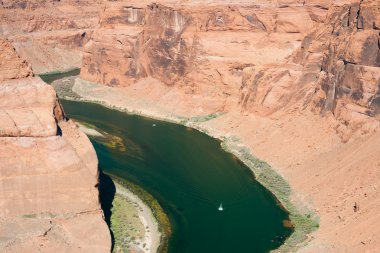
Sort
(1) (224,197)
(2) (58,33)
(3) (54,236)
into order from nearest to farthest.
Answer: (3) (54,236) → (1) (224,197) → (2) (58,33)

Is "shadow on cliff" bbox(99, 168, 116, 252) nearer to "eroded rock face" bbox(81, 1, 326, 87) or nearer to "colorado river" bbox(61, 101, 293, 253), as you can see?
"colorado river" bbox(61, 101, 293, 253)

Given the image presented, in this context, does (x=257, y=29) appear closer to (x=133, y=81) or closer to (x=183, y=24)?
(x=183, y=24)

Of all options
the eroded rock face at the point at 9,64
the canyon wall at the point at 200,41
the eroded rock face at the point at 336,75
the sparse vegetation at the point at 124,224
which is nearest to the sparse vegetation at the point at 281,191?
the eroded rock face at the point at 336,75

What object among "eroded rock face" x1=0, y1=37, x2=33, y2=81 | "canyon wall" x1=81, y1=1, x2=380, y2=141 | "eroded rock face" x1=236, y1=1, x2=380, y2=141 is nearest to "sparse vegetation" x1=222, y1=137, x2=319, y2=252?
→ "canyon wall" x1=81, y1=1, x2=380, y2=141

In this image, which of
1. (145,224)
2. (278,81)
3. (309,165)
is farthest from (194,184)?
(278,81)

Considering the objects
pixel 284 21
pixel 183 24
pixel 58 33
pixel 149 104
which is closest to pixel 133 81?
pixel 149 104

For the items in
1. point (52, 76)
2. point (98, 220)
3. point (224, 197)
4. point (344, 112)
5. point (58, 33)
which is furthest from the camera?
point (58, 33)

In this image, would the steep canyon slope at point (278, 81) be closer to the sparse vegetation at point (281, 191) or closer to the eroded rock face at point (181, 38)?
the eroded rock face at point (181, 38)
